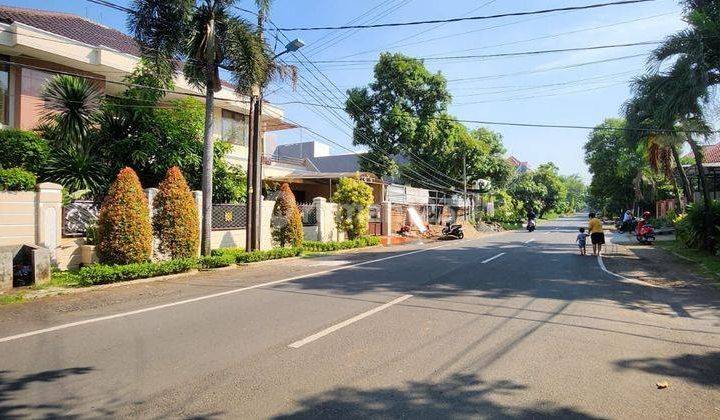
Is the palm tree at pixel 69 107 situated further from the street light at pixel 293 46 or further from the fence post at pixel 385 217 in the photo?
the fence post at pixel 385 217

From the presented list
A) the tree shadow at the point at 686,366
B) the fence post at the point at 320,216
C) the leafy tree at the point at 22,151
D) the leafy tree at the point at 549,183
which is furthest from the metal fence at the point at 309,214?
the leafy tree at the point at 549,183

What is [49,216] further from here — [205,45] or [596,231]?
[596,231]

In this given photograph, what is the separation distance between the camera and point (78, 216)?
1300cm

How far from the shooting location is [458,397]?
4227 millimetres

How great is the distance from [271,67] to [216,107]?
957 cm

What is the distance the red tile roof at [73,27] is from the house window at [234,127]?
4920mm

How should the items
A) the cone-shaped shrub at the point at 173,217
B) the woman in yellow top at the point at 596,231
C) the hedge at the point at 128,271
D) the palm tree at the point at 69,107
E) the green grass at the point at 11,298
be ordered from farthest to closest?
the woman in yellow top at the point at 596,231 → the palm tree at the point at 69,107 → the cone-shaped shrub at the point at 173,217 → the hedge at the point at 128,271 → the green grass at the point at 11,298

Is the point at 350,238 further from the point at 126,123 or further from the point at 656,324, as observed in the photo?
the point at 656,324

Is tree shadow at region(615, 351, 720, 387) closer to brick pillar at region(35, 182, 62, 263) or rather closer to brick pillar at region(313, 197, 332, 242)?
brick pillar at region(35, 182, 62, 263)

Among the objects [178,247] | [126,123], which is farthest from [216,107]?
[178,247]

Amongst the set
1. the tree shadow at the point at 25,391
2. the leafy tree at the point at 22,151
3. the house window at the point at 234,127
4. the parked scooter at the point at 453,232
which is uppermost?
the house window at the point at 234,127

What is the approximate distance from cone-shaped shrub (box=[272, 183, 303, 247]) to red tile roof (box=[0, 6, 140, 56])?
829 cm

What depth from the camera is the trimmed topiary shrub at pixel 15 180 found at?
11.6 m

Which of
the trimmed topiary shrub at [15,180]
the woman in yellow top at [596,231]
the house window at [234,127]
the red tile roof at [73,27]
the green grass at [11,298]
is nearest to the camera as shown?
the green grass at [11,298]
